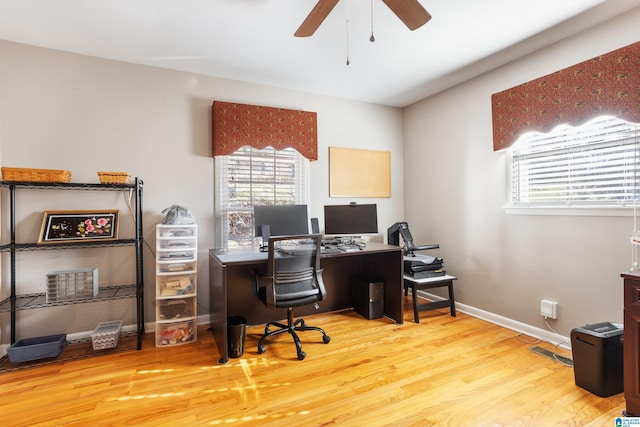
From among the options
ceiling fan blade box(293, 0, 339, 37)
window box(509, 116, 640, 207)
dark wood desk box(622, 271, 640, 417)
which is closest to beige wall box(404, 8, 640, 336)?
window box(509, 116, 640, 207)

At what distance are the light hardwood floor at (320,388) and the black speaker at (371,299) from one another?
526mm

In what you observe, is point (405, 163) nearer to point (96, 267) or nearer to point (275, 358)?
point (275, 358)

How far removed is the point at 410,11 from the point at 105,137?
2688 millimetres

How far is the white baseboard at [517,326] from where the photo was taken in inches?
100

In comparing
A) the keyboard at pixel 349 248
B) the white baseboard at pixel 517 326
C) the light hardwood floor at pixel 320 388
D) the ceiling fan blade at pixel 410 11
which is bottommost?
the light hardwood floor at pixel 320 388

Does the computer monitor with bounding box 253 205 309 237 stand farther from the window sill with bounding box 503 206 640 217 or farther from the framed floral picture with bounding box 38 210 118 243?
the window sill with bounding box 503 206 640 217

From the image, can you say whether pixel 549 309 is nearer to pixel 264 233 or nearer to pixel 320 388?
pixel 320 388

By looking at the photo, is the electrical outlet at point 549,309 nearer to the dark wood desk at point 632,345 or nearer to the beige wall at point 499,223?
the beige wall at point 499,223

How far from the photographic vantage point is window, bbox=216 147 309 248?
3186mm

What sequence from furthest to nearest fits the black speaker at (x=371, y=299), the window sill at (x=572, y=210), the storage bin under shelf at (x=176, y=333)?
the black speaker at (x=371, y=299) < the storage bin under shelf at (x=176, y=333) < the window sill at (x=572, y=210)

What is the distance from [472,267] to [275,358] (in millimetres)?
2244

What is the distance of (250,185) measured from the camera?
3299 millimetres

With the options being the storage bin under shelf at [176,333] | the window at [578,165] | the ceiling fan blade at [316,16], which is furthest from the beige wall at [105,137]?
the window at [578,165]

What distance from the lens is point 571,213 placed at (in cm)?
246
